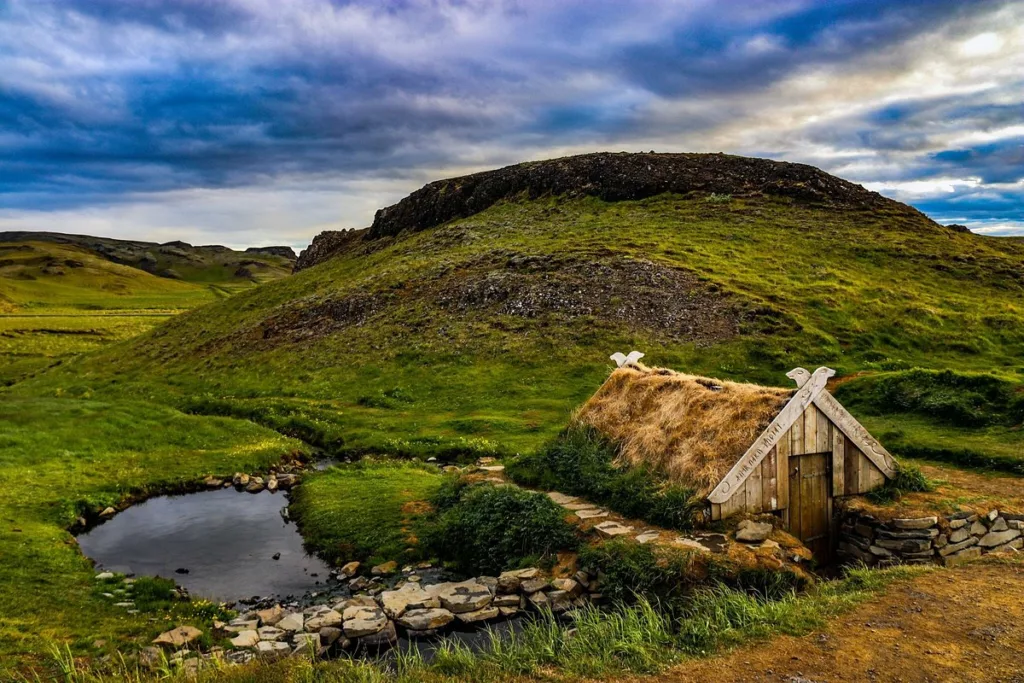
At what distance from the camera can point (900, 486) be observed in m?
16.2

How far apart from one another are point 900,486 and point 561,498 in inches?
354

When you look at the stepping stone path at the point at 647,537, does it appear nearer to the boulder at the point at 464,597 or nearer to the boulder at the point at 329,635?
the boulder at the point at 464,597

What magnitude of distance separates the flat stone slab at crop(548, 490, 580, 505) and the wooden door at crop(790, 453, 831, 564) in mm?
5861

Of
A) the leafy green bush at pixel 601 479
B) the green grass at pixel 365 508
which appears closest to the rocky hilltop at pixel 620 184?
the green grass at pixel 365 508

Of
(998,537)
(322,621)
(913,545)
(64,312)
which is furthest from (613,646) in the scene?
(64,312)

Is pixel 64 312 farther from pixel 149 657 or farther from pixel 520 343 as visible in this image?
pixel 149 657

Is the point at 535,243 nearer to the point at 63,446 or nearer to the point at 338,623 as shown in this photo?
the point at 63,446

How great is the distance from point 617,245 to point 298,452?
36116mm

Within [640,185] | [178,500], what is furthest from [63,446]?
[640,185]

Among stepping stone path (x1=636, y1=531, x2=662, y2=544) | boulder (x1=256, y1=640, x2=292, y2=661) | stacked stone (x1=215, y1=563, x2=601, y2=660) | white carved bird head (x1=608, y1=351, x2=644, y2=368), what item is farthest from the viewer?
white carved bird head (x1=608, y1=351, x2=644, y2=368)

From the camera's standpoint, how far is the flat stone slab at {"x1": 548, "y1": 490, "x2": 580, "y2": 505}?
17875 millimetres

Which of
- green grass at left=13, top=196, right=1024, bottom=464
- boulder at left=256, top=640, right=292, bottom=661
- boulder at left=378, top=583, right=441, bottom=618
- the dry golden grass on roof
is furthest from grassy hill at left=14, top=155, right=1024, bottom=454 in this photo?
boulder at left=256, top=640, right=292, bottom=661

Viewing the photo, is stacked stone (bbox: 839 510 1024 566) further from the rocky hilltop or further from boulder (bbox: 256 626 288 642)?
the rocky hilltop

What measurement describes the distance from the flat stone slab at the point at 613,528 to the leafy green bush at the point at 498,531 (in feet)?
2.30
